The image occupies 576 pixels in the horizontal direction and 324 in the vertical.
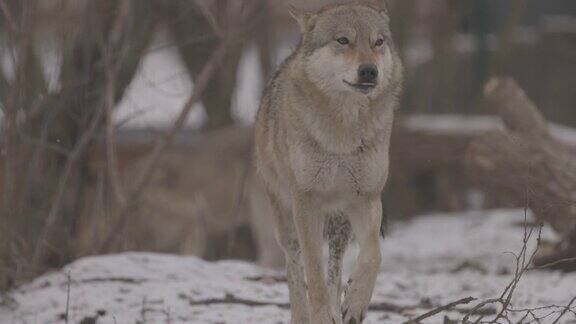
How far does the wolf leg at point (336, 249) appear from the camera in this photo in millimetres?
5594

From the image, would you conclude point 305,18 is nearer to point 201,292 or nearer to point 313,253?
point 313,253

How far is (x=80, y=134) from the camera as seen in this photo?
849cm

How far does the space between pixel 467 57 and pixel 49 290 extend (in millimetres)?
9697

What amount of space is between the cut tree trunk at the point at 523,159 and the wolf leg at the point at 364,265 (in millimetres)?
2726

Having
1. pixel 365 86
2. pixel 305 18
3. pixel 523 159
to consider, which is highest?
pixel 305 18

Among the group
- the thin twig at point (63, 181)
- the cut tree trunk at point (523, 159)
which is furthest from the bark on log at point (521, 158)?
the thin twig at point (63, 181)

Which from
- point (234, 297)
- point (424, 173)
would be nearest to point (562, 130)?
point (424, 173)

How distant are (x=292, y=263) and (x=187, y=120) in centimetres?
537

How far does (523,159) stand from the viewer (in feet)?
25.8

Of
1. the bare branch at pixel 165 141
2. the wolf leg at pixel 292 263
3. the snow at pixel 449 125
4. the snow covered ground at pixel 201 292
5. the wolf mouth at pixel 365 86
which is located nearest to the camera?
the wolf mouth at pixel 365 86

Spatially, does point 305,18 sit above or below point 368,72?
above

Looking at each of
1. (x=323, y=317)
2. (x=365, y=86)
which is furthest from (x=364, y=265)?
(x=365, y=86)

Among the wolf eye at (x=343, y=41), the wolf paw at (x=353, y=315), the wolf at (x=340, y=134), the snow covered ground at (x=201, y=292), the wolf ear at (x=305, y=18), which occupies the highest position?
the wolf ear at (x=305, y=18)

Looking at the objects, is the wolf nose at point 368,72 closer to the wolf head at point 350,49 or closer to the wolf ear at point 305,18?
the wolf head at point 350,49
